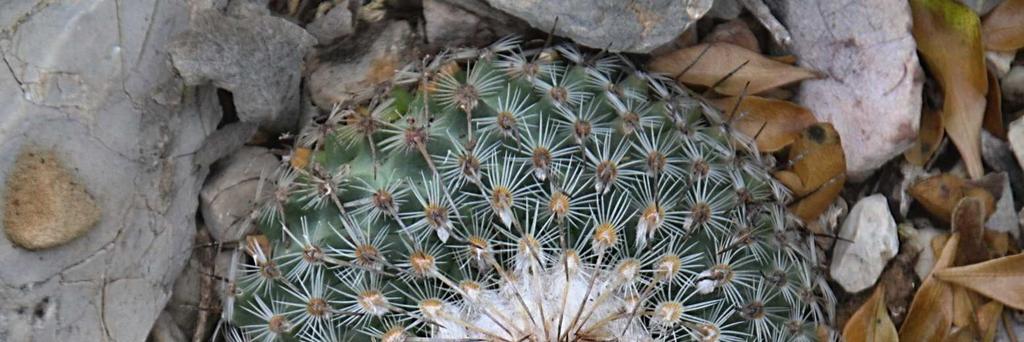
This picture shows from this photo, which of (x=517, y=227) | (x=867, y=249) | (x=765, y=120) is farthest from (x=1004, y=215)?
(x=517, y=227)

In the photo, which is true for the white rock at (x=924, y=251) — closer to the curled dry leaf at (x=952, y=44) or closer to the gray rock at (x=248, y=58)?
the curled dry leaf at (x=952, y=44)

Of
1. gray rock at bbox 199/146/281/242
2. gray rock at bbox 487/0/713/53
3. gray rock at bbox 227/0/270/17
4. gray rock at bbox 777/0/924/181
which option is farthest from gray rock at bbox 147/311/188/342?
gray rock at bbox 777/0/924/181

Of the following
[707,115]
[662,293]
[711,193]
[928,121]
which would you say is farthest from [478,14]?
[928,121]

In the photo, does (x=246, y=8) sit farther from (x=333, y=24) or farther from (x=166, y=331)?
(x=166, y=331)

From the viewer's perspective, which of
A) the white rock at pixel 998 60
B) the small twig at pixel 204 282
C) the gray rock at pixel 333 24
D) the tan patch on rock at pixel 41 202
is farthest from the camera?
the white rock at pixel 998 60

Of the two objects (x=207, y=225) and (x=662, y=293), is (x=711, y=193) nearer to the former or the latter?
(x=662, y=293)

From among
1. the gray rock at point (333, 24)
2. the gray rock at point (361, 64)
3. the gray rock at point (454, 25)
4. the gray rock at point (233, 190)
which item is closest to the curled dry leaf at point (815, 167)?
the gray rock at point (454, 25)
